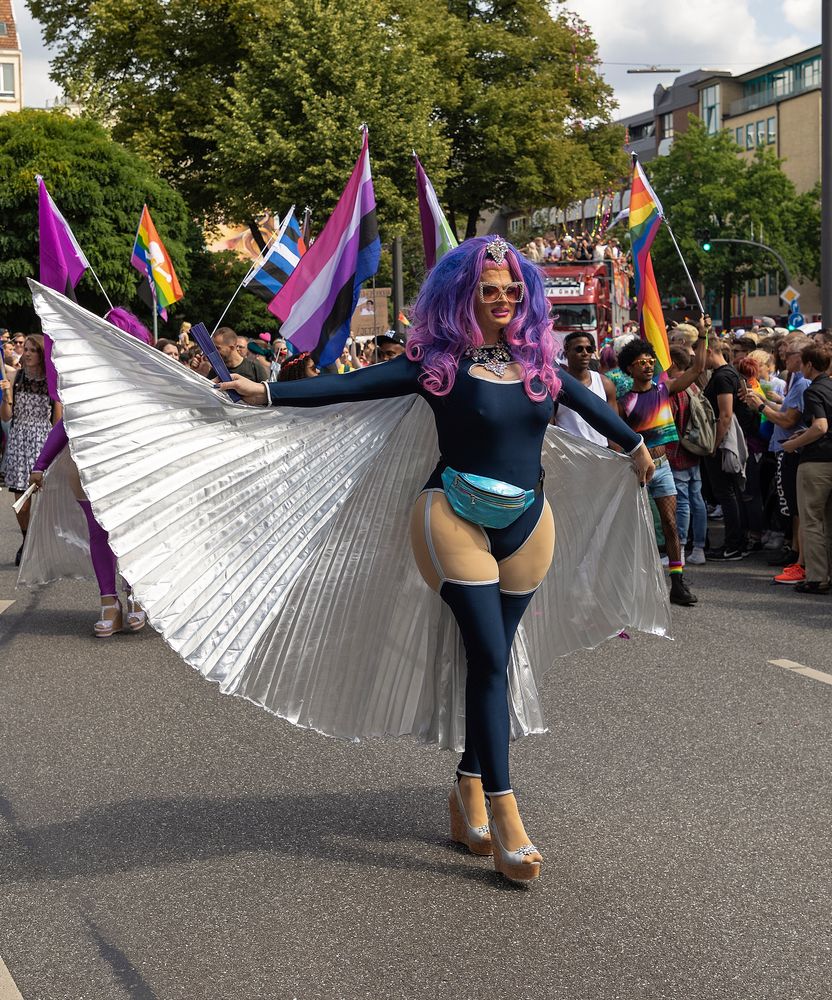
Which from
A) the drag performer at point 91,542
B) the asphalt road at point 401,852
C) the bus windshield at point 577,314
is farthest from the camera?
the bus windshield at point 577,314

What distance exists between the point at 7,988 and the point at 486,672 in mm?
1633

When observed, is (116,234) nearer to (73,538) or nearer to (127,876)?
(73,538)

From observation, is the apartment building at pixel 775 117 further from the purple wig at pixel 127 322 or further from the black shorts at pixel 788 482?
the purple wig at pixel 127 322

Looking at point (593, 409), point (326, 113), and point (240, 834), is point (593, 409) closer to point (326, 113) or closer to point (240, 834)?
point (240, 834)

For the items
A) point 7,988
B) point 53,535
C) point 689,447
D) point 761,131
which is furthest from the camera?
point 761,131

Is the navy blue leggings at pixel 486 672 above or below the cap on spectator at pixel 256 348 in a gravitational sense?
below

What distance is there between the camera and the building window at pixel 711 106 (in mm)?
93875

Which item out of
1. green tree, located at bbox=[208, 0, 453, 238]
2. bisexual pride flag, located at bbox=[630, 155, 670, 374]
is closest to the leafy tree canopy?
green tree, located at bbox=[208, 0, 453, 238]

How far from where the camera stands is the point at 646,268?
9461mm

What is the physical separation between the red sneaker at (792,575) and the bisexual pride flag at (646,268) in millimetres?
2081

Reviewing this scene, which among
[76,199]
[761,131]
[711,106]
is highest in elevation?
[711,106]

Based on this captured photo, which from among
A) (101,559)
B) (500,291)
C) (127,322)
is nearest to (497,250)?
(500,291)

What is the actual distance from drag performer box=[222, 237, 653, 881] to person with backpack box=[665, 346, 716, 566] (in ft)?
21.1

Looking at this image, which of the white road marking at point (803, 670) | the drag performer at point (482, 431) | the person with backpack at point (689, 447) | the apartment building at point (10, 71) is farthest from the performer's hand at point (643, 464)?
the apartment building at point (10, 71)
